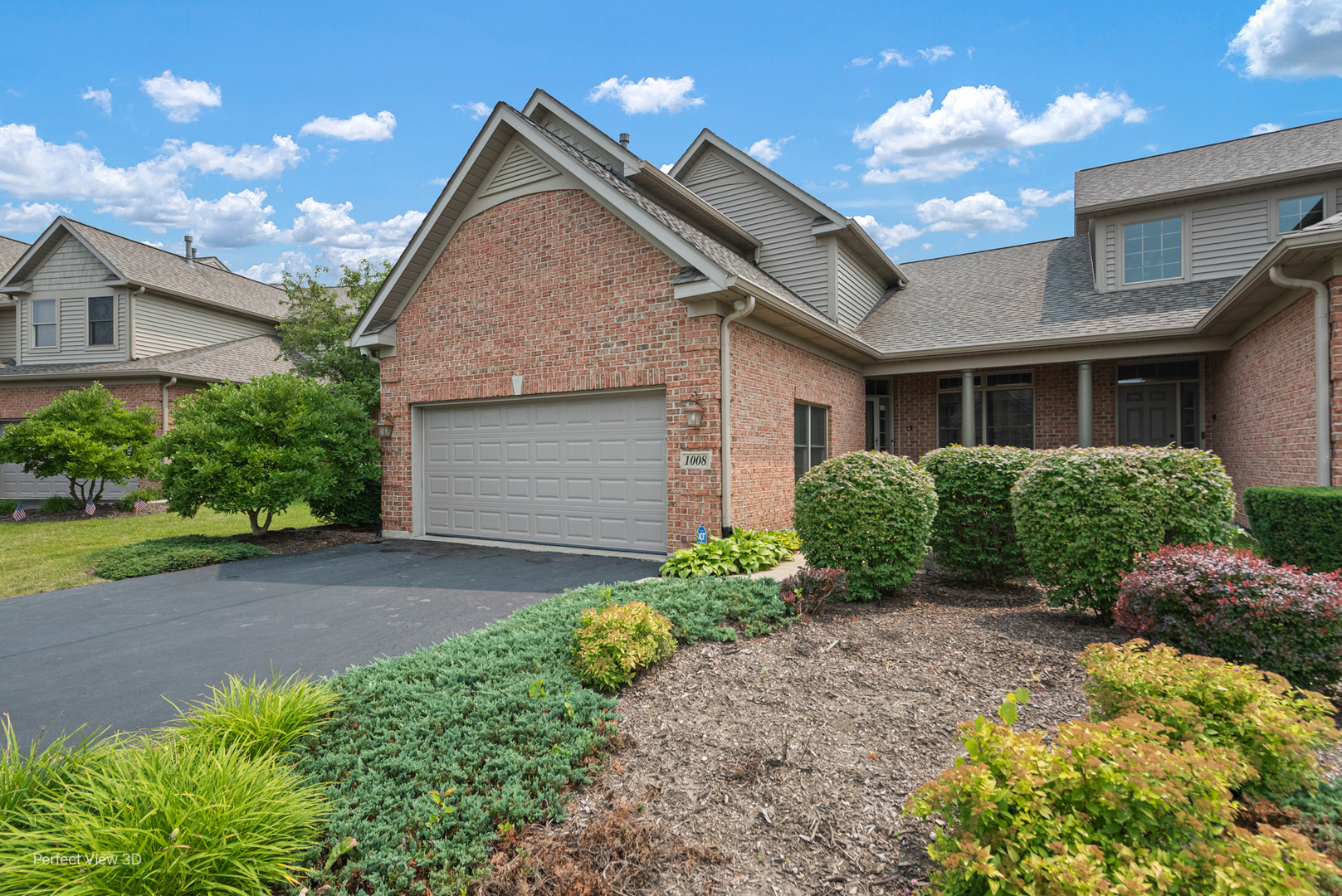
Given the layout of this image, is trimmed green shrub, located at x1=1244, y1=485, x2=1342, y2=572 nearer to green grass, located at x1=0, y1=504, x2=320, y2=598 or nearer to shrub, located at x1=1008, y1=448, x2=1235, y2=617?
shrub, located at x1=1008, y1=448, x2=1235, y2=617

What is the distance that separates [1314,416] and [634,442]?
26.4ft

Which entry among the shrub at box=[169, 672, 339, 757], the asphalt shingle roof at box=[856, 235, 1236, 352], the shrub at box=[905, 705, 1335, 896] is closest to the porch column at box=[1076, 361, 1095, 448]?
the asphalt shingle roof at box=[856, 235, 1236, 352]

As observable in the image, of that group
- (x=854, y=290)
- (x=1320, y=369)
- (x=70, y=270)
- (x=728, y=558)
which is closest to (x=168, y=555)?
(x=728, y=558)

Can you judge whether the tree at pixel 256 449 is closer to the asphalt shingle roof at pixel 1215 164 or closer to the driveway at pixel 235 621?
the driveway at pixel 235 621

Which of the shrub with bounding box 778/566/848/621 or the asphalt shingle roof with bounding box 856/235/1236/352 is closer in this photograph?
the shrub with bounding box 778/566/848/621

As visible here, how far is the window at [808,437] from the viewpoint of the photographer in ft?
33.5

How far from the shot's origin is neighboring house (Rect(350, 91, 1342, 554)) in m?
8.05

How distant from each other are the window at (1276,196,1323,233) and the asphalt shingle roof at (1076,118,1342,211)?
600 millimetres

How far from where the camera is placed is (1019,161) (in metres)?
12.2

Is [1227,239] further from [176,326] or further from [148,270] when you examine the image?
[148,270]

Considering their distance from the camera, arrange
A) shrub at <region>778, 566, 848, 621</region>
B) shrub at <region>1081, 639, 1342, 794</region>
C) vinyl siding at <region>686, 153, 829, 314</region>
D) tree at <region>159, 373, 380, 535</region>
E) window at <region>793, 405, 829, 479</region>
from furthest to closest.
→ 1. vinyl siding at <region>686, 153, 829, 314</region>
2. window at <region>793, 405, 829, 479</region>
3. tree at <region>159, 373, 380, 535</region>
4. shrub at <region>778, 566, 848, 621</region>
5. shrub at <region>1081, 639, 1342, 794</region>

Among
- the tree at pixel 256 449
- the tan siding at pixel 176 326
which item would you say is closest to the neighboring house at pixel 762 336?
the tree at pixel 256 449

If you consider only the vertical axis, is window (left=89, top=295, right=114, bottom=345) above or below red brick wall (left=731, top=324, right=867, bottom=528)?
above

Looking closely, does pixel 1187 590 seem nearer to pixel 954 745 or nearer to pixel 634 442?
pixel 954 745
